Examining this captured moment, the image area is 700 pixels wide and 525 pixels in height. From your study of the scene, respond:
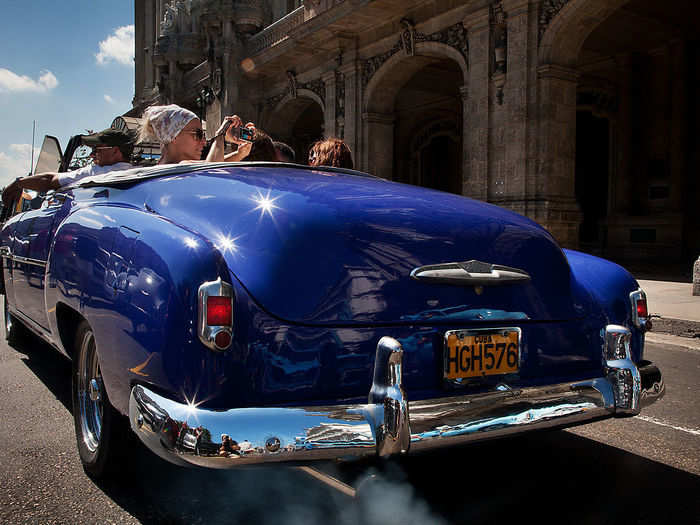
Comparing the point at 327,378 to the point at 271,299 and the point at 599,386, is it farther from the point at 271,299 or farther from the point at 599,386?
the point at 599,386

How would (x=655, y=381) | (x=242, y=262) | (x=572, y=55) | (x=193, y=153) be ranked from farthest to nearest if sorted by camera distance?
1. (x=572, y=55)
2. (x=193, y=153)
3. (x=655, y=381)
4. (x=242, y=262)

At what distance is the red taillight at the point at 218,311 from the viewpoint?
1689 millimetres

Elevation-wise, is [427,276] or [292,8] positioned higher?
[292,8]

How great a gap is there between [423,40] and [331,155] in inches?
482

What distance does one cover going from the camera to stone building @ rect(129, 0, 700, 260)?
12.1 metres

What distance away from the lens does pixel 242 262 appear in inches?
70.8

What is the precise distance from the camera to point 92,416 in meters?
2.52

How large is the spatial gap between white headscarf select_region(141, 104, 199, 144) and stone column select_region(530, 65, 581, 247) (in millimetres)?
9915

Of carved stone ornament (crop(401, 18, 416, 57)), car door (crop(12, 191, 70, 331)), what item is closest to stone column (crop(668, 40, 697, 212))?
carved stone ornament (crop(401, 18, 416, 57))

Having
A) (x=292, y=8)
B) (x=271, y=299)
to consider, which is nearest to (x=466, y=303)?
(x=271, y=299)

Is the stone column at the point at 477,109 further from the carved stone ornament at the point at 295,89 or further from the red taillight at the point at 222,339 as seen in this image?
the red taillight at the point at 222,339

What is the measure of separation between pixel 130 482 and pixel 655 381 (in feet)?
7.13

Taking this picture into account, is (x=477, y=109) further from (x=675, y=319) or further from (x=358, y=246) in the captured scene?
(x=358, y=246)

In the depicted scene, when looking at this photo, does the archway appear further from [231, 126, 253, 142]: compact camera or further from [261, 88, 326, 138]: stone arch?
[231, 126, 253, 142]: compact camera
